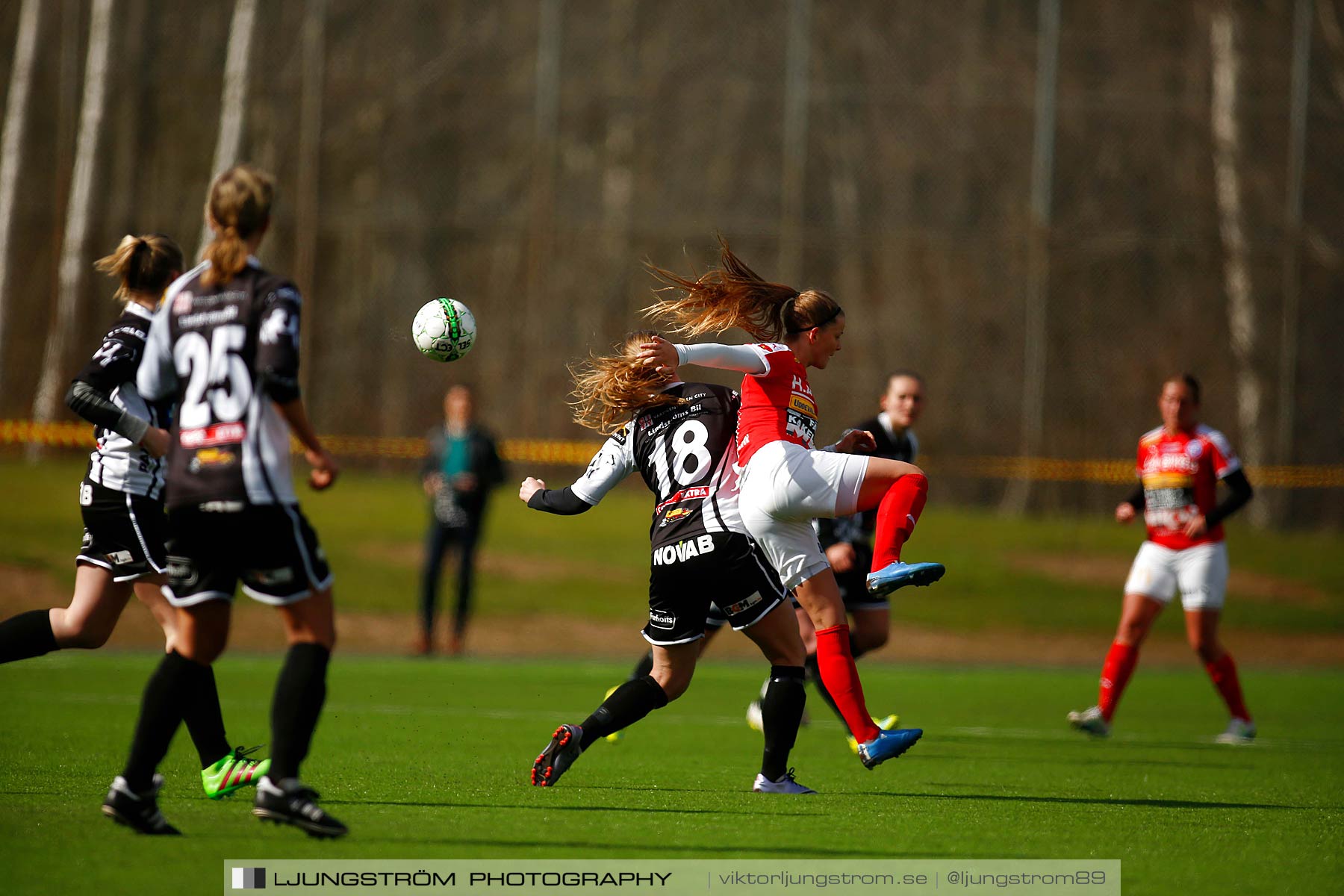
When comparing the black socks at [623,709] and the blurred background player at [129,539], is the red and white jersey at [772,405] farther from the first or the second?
the blurred background player at [129,539]

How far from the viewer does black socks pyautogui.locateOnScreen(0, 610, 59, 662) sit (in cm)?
588

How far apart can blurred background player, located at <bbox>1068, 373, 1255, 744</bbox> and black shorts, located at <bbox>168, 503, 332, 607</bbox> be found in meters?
6.06

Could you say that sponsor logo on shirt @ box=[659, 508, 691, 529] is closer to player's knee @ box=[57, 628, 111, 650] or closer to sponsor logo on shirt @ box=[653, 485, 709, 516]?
sponsor logo on shirt @ box=[653, 485, 709, 516]

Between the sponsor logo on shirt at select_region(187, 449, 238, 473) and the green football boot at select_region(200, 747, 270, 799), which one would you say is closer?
the sponsor logo on shirt at select_region(187, 449, 238, 473)

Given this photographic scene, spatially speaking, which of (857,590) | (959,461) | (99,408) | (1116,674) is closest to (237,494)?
(99,408)

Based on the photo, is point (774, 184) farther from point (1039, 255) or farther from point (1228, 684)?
point (1228, 684)

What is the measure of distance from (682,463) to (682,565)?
0.52m

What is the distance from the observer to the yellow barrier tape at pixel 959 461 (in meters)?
18.7

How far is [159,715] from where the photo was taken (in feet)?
14.5

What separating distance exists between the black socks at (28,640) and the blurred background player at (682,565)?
2.02 m

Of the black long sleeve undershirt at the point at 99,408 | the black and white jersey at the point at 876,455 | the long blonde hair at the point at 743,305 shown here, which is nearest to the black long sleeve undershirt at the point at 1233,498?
the black and white jersey at the point at 876,455

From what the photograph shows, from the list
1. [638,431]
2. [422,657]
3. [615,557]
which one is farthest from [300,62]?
[638,431]

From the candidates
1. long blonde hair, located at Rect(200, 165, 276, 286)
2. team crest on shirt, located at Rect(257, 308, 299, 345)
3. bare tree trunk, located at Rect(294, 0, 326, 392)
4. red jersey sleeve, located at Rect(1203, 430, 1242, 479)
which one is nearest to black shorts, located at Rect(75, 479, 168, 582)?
long blonde hair, located at Rect(200, 165, 276, 286)

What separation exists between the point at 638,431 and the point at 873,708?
4.52 metres
